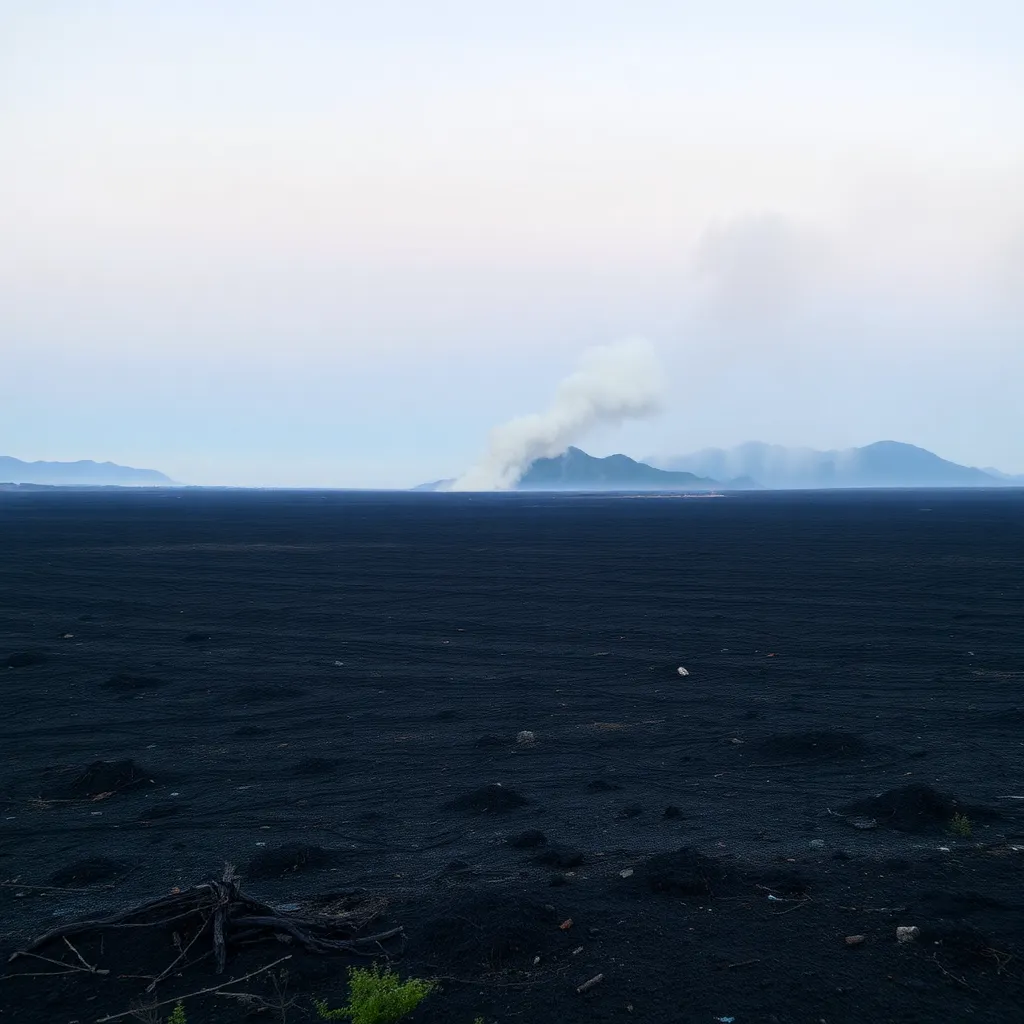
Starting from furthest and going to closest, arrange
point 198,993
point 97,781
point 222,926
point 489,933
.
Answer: point 97,781
point 489,933
point 222,926
point 198,993

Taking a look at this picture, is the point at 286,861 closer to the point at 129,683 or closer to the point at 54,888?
the point at 54,888

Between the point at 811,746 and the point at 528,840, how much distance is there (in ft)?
15.8

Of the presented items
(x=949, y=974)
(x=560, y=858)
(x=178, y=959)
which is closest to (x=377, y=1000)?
(x=178, y=959)

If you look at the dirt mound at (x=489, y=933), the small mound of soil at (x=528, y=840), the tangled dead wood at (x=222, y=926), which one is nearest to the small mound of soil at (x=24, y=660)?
the tangled dead wood at (x=222, y=926)

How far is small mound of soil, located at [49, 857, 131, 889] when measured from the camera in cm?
772

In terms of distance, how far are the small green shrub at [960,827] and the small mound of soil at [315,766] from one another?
684 centimetres

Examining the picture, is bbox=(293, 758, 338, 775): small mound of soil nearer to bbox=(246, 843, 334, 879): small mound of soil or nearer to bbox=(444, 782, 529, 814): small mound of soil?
bbox=(444, 782, 529, 814): small mound of soil

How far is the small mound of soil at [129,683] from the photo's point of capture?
50.6 ft

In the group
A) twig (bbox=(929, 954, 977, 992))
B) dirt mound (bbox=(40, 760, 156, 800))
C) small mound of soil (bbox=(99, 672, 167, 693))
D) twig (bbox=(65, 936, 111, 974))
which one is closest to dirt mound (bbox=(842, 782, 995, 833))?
twig (bbox=(929, 954, 977, 992))

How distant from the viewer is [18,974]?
240 inches

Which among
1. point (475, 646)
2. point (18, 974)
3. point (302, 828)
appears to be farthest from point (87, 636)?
point (18, 974)

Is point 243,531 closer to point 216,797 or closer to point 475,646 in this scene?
point 475,646

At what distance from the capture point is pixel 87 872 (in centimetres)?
786

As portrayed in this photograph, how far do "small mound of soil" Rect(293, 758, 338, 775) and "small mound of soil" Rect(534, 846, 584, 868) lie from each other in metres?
3.74
